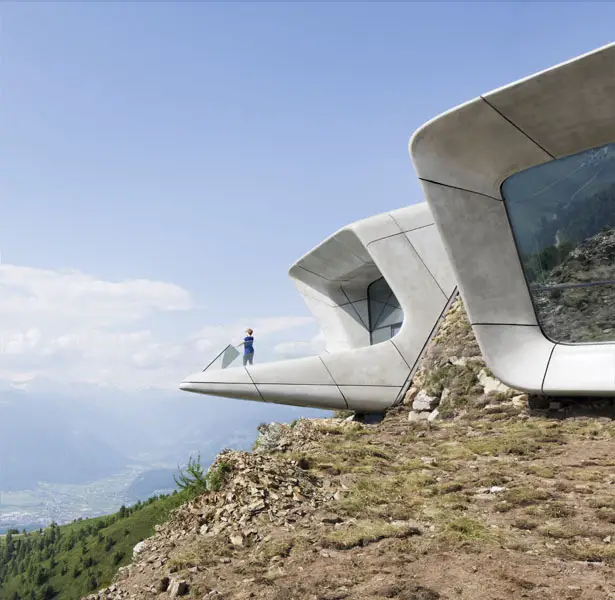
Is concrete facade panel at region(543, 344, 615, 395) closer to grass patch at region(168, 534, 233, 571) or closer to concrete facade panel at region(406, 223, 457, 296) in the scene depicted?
concrete facade panel at region(406, 223, 457, 296)

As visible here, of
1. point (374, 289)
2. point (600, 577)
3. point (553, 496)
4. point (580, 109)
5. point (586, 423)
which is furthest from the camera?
point (374, 289)

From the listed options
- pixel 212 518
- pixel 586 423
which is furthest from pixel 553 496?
pixel 586 423

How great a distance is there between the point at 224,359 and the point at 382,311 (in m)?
8.87

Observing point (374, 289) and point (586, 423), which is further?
point (374, 289)

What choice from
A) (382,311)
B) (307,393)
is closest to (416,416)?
(307,393)

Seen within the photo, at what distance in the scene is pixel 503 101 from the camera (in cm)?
1037

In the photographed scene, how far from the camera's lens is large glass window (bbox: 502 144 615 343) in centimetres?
1089

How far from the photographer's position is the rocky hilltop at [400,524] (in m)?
4.46

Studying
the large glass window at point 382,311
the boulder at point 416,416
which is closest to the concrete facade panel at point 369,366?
the boulder at point 416,416

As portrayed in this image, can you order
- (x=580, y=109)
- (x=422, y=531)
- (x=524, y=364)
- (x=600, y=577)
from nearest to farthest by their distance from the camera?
(x=600, y=577), (x=422, y=531), (x=580, y=109), (x=524, y=364)

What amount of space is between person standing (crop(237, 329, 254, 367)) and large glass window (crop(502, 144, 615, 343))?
8.30 meters

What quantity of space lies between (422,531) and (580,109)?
820cm

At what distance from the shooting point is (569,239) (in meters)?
11.4

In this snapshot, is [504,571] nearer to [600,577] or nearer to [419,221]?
[600,577]
